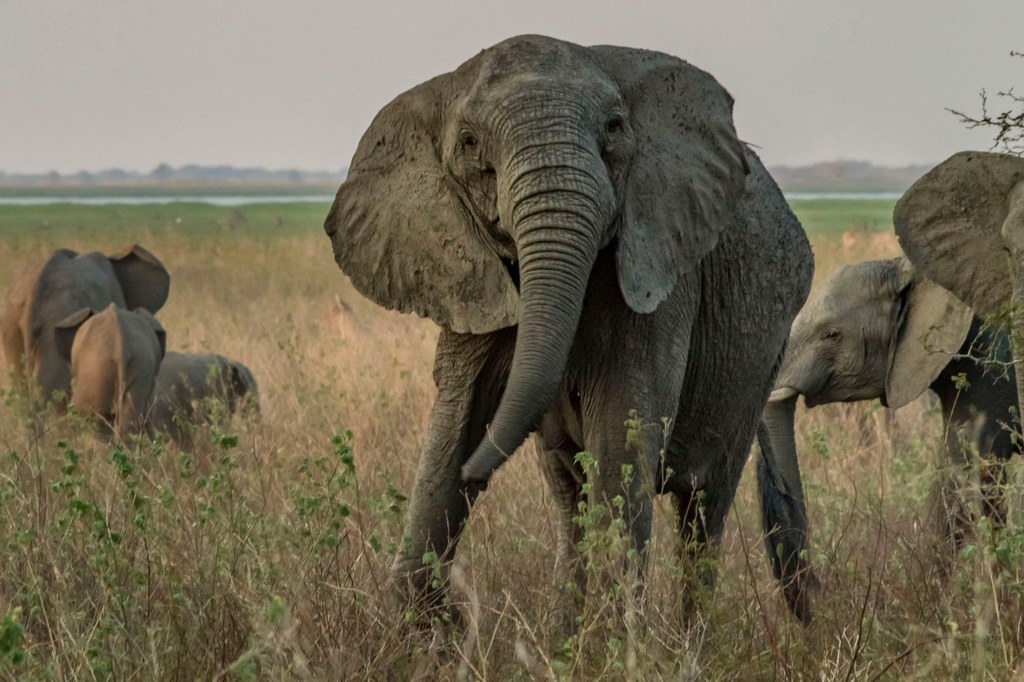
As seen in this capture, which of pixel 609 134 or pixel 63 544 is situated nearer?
pixel 609 134

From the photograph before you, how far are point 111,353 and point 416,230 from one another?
15.8 feet

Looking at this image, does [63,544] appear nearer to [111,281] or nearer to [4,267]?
[111,281]

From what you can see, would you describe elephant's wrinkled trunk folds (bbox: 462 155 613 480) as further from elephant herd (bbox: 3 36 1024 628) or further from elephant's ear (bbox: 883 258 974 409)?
elephant's ear (bbox: 883 258 974 409)

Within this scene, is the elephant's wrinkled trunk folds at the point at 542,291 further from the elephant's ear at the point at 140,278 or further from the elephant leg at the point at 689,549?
the elephant's ear at the point at 140,278

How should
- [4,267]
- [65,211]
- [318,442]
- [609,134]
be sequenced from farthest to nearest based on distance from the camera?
A: [65,211] → [4,267] → [318,442] → [609,134]

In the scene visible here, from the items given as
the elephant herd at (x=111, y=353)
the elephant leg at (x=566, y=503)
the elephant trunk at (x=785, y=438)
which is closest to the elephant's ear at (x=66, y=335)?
the elephant herd at (x=111, y=353)

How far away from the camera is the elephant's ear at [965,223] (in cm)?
560

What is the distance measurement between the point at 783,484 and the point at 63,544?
2797 mm

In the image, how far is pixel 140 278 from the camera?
12.1 meters

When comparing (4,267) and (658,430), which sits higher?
(658,430)

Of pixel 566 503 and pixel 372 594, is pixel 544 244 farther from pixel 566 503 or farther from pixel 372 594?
pixel 566 503

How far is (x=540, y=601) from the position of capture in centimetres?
529

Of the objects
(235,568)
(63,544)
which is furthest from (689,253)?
(63,544)

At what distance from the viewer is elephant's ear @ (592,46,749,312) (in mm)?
4875
